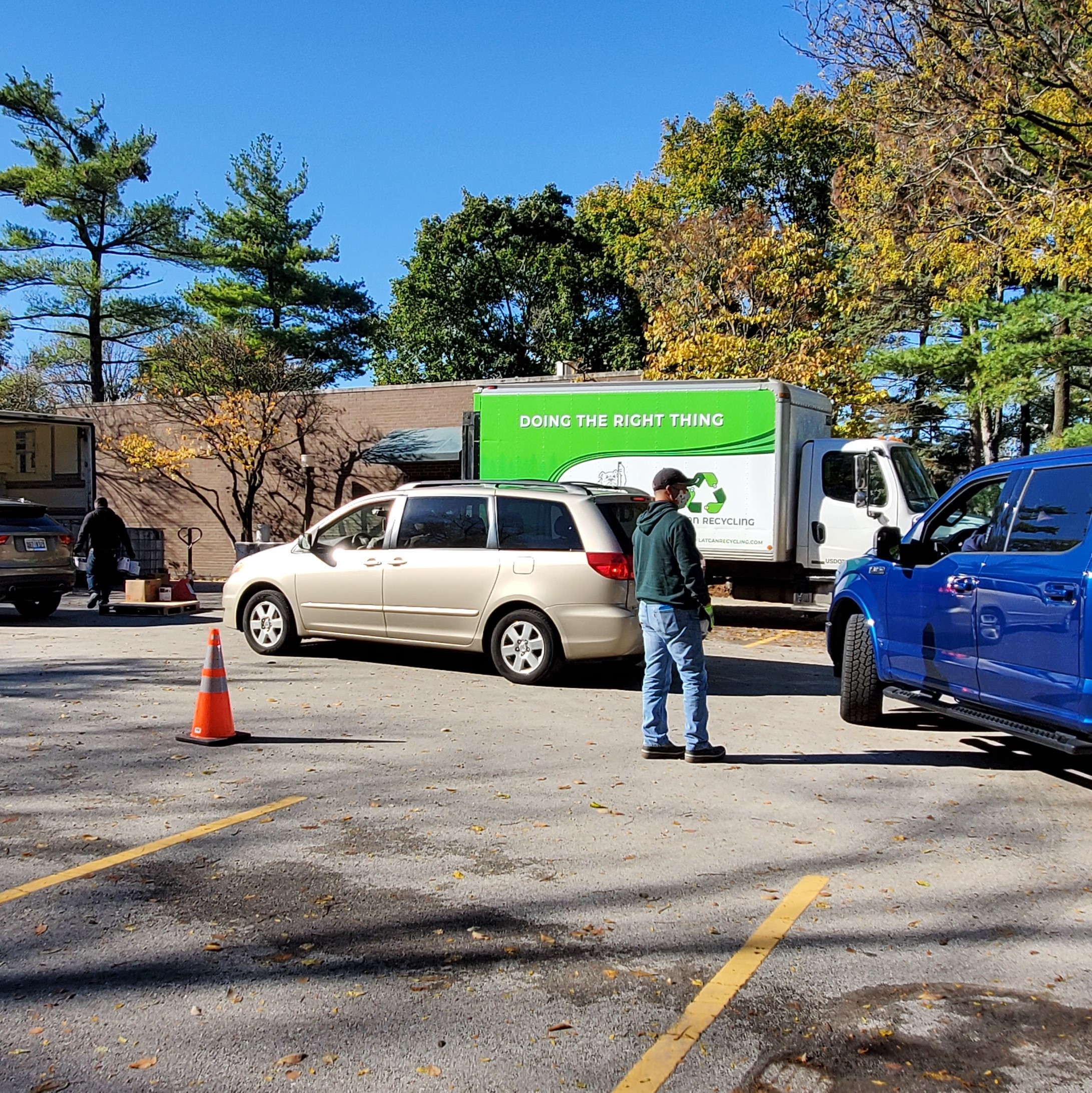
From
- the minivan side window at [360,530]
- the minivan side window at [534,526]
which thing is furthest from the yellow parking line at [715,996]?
the minivan side window at [360,530]

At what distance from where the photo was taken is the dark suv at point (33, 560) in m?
14.9

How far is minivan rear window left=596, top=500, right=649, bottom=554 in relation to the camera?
9562mm

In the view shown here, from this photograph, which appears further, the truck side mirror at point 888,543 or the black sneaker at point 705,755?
the truck side mirror at point 888,543

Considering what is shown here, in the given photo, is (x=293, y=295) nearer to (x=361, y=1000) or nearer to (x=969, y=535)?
(x=969, y=535)

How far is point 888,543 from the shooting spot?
761 centimetres

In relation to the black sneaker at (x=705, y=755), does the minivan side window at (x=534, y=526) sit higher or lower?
higher

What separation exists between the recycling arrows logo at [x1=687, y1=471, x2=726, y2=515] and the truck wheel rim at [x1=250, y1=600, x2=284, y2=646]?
6.46 m

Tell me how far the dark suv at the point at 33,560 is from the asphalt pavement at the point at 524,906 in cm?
769

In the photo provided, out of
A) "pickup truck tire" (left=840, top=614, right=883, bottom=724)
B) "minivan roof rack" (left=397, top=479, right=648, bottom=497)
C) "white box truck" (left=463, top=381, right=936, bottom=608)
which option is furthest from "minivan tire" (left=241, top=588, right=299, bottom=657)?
"pickup truck tire" (left=840, top=614, right=883, bottom=724)

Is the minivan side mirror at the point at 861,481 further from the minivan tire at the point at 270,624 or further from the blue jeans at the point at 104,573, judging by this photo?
the blue jeans at the point at 104,573

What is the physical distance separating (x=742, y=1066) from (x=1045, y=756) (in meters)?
5.18

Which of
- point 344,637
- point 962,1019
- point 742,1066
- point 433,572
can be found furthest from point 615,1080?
point 344,637

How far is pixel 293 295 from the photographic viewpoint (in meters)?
40.4

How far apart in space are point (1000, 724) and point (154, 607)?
42.0 feet
